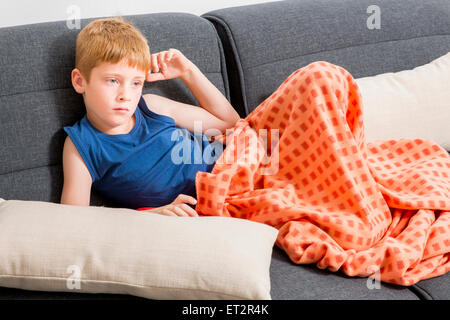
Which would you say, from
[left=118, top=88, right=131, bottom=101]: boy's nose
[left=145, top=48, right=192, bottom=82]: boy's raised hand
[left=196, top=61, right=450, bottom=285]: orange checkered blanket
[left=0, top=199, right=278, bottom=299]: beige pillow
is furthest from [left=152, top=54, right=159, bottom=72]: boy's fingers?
[left=0, top=199, right=278, bottom=299]: beige pillow

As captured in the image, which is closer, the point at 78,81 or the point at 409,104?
the point at 78,81

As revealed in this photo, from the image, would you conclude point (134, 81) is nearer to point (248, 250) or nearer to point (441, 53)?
point (248, 250)

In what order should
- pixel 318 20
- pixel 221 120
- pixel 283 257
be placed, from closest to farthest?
pixel 283 257 → pixel 221 120 → pixel 318 20

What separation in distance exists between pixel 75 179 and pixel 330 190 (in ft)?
1.97

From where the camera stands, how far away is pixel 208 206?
3.97ft

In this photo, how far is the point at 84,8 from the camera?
5.24ft

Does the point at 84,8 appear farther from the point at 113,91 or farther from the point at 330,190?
the point at 330,190

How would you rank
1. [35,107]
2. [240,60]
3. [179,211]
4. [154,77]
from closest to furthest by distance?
[179,211] < [35,107] < [154,77] < [240,60]

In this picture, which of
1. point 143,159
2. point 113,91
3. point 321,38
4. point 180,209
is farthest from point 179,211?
point 321,38

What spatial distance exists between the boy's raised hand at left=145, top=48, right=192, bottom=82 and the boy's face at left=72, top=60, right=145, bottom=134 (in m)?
0.10

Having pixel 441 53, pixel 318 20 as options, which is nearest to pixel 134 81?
pixel 318 20

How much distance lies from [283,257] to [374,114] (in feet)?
1.92

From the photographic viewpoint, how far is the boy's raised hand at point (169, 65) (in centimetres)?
134
